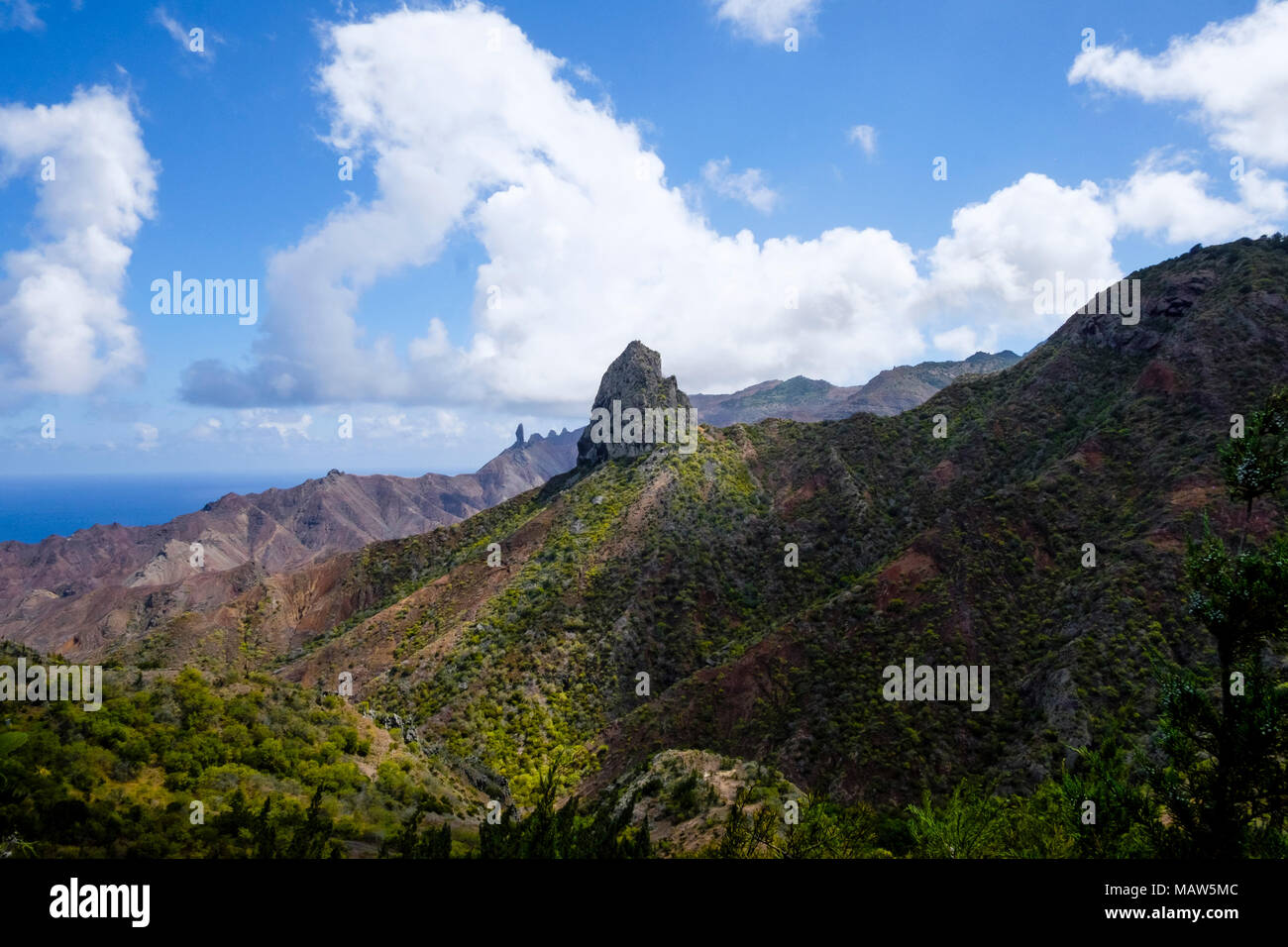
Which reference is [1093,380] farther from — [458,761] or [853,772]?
[458,761]

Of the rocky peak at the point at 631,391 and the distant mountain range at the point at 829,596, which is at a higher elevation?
the rocky peak at the point at 631,391

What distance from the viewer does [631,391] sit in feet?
A: 319

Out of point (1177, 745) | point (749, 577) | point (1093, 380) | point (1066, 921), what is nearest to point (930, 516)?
point (749, 577)

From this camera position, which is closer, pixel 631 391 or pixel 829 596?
pixel 829 596

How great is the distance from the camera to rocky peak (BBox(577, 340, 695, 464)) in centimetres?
9575

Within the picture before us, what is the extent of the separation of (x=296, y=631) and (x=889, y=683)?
8520 cm

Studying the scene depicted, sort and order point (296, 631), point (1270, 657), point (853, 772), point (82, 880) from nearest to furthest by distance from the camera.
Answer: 1. point (82, 880)
2. point (1270, 657)
3. point (853, 772)
4. point (296, 631)

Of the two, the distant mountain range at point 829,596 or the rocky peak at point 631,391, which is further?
the rocky peak at point 631,391

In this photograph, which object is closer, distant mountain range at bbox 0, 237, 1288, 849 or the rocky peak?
distant mountain range at bbox 0, 237, 1288, 849

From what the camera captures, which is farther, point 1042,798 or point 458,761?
point 458,761

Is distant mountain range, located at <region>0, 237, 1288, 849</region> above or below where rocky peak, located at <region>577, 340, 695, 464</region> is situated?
below

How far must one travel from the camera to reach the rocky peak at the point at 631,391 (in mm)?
95750

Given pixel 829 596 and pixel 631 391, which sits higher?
pixel 631 391

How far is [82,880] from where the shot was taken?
5.01 m
